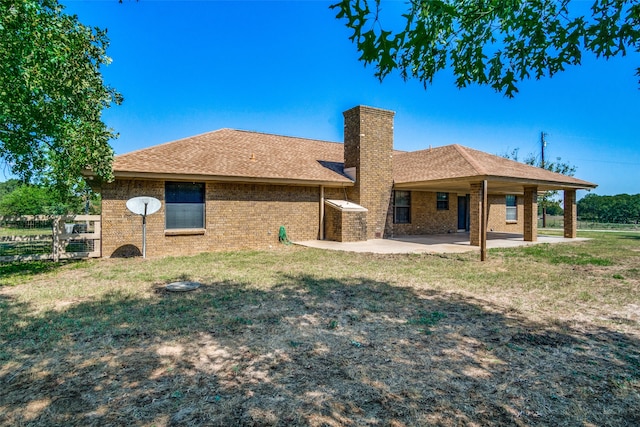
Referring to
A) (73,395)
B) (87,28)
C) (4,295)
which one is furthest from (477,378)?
(87,28)

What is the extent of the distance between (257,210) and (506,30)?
32.8 ft

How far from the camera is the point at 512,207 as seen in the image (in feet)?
71.7

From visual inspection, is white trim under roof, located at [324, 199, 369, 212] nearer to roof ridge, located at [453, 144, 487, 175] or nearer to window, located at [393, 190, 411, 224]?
window, located at [393, 190, 411, 224]

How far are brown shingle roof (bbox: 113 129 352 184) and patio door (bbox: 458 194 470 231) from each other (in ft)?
25.2

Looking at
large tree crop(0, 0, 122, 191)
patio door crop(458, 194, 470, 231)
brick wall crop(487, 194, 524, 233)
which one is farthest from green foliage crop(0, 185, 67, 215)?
brick wall crop(487, 194, 524, 233)

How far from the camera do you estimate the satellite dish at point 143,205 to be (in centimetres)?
995

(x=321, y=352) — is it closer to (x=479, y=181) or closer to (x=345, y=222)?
(x=345, y=222)

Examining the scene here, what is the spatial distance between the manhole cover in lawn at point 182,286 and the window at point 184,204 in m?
5.45

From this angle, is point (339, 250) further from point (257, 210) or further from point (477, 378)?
point (477, 378)

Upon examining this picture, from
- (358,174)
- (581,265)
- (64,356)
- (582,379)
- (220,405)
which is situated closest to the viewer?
(220,405)

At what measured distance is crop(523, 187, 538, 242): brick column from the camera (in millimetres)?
14398

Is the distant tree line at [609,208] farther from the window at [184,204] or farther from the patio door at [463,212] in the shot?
the window at [184,204]

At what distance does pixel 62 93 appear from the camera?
7125 mm

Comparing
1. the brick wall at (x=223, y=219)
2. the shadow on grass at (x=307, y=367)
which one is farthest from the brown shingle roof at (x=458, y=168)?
the shadow on grass at (x=307, y=367)
